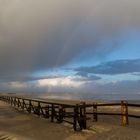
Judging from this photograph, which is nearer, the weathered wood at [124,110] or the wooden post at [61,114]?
the weathered wood at [124,110]

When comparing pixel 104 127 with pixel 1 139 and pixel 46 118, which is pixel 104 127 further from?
pixel 46 118

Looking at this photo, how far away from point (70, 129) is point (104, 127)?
1825 millimetres

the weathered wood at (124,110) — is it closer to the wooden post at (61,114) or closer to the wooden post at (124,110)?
the wooden post at (124,110)

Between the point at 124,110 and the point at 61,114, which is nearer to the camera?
the point at 124,110

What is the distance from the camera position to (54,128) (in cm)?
1516

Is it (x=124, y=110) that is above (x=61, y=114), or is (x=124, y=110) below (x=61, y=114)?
above

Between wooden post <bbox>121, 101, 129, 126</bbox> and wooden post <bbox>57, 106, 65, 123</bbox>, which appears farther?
wooden post <bbox>57, 106, 65, 123</bbox>

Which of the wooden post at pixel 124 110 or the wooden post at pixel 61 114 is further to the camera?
the wooden post at pixel 61 114

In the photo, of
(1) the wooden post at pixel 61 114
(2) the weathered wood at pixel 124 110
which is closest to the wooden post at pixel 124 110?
(2) the weathered wood at pixel 124 110

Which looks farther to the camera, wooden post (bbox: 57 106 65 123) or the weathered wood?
wooden post (bbox: 57 106 65 123)

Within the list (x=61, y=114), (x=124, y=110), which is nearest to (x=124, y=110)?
(x=124, y=110)

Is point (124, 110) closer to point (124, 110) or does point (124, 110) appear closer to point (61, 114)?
point (124, 110)

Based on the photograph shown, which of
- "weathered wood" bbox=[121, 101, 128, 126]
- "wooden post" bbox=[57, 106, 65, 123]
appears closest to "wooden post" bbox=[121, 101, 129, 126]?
"weathered wood" bbox=[121, 101, 128, 126]

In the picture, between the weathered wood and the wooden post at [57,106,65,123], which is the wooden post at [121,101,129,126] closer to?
the weathered wood
